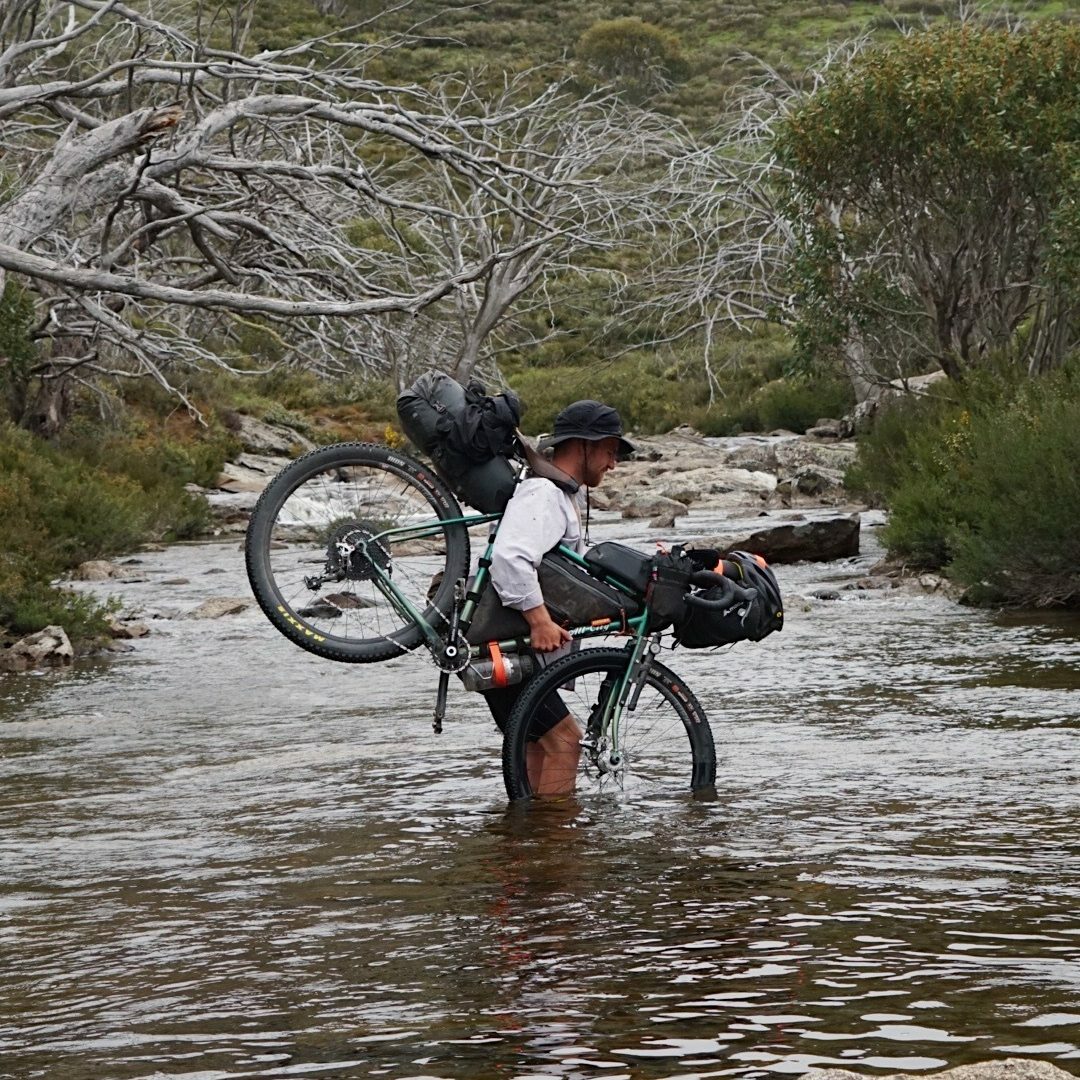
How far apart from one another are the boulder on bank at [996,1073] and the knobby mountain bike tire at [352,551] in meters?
4.17

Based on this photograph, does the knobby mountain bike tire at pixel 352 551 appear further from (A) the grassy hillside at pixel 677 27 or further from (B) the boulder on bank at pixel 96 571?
(A) the grassy hillside at pixel 677 27

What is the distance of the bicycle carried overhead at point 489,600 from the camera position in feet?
24.7

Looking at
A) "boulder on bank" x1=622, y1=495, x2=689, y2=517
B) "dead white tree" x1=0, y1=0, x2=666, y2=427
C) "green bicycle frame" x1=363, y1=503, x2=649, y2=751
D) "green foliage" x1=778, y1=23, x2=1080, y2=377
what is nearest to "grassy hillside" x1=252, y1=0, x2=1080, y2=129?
"boulder on bank" x1=622, y1=495, x2=689, y2=517

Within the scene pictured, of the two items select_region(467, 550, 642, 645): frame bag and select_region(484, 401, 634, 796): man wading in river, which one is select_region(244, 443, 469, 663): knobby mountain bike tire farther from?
select_region(484, 401, 634, 796): man wading in river

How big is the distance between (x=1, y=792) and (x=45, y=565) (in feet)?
25.3

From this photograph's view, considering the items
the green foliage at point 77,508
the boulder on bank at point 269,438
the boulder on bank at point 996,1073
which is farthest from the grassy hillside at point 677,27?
the boulder on bank at point 996,1073

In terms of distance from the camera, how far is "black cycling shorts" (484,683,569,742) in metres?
7.64

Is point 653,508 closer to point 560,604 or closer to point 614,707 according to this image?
point 614,707

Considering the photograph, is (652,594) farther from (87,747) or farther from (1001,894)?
(87,747)

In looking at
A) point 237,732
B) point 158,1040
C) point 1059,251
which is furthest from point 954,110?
point 158,1040

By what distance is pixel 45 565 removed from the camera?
54.2 ft

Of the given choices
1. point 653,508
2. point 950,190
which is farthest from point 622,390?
point 950,190

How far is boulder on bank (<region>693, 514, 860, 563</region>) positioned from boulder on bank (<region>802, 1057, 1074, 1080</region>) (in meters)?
16.9

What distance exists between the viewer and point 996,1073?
144 inches
